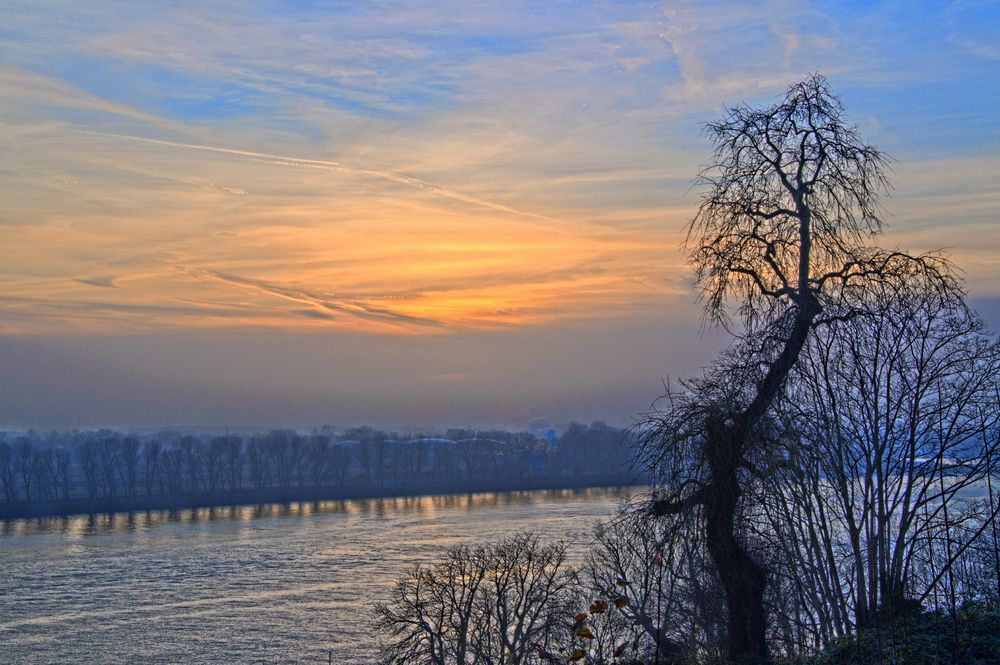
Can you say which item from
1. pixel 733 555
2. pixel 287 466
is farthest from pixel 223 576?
pixel 287 466

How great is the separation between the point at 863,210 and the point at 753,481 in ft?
11.8

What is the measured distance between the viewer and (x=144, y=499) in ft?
291

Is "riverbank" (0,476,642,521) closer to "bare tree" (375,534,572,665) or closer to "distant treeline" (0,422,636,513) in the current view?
"distant treeline" (0,422,636,513)

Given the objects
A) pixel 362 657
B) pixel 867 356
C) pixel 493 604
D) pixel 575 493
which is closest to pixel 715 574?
pixel 867 356

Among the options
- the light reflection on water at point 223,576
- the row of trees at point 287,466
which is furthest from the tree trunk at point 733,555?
the row of trees at point 287,466

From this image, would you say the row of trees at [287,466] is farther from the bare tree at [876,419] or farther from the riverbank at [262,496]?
the bare tree at [876,419]

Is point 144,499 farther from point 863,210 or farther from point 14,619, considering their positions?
point 863,210

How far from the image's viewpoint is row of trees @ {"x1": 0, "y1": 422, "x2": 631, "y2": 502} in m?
97.9

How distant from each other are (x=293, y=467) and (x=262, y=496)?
1552 centimetres

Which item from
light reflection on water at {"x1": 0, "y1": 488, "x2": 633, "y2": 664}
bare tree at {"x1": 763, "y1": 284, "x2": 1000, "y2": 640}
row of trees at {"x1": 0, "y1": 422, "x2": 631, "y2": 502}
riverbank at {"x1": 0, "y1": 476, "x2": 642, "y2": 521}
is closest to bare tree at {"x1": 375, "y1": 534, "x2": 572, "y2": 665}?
light reflection on water at {"x1": 0, "y1": 488, "x2": 633, "y2": 664}

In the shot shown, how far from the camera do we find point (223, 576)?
45.2 metres

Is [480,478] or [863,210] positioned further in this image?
[480,478]

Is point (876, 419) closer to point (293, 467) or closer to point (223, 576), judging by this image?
point (223, 576)

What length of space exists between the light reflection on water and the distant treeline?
69.5ft
